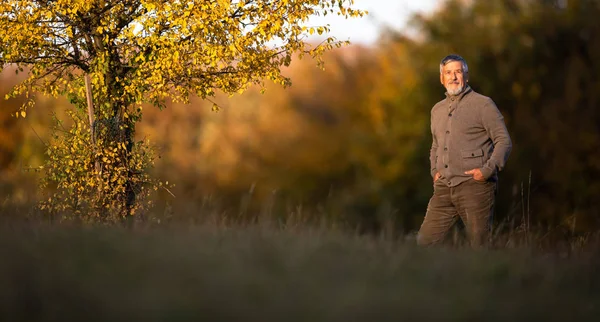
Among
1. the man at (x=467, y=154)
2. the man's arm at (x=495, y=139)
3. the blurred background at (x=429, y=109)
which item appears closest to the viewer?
the man's arm at (x=495, y=139)

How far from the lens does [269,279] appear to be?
363cm

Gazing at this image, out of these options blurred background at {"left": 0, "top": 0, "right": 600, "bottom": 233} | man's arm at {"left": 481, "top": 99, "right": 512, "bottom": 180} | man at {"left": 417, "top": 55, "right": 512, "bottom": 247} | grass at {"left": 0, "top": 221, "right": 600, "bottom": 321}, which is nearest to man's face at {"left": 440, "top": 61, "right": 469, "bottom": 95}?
man at {"left": 417, "top": 55, "right": 512, "bottom": 247}

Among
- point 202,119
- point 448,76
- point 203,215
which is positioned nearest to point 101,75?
point 203,215

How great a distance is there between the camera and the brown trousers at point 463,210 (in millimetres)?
6391

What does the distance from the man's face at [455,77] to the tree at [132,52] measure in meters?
4.51

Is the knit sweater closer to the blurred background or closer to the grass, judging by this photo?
the grass

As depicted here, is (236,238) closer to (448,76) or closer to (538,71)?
(448,76)

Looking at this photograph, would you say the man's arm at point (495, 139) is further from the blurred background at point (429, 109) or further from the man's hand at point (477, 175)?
the blurred background at point (429, 109)

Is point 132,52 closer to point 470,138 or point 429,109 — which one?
point 429,109

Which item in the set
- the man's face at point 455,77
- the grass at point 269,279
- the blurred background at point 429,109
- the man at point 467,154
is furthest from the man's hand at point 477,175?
the blurred background at point 429,109

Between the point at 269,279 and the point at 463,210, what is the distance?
330 centimetres

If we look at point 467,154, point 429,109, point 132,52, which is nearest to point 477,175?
point 467,154

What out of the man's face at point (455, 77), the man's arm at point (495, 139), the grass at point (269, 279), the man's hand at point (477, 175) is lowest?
the grass at point (269, 279)

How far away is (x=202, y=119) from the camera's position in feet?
100
